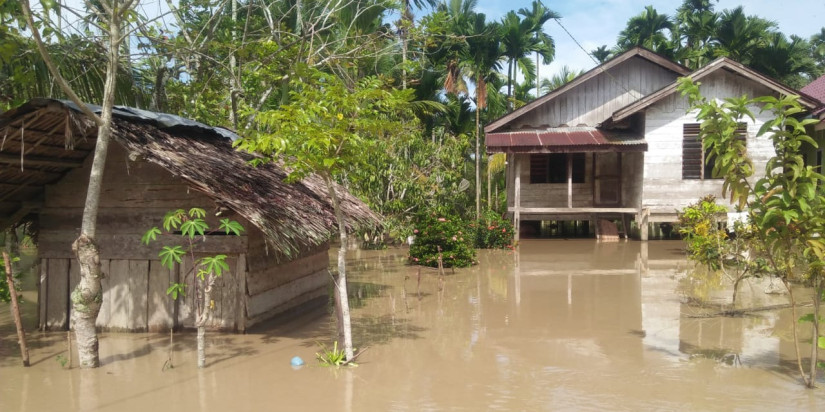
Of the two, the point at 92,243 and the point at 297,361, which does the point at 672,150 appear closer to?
the point at 297,361

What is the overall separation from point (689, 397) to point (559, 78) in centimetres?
3459

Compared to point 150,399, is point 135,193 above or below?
above

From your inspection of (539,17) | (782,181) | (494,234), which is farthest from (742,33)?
(782,181)

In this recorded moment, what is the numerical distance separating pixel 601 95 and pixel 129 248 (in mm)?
15913

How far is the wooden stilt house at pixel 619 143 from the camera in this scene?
17703mm

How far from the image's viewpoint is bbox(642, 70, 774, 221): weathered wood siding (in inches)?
698

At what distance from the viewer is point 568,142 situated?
18.3 m

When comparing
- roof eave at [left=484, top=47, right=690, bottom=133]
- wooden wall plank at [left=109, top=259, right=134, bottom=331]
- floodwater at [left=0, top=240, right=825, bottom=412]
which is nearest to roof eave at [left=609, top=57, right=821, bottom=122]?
roof eave at [left=484, top=47, right=690, bottom=133]

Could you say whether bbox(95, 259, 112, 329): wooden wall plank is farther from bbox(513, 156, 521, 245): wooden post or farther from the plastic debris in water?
bbox(513, 156, 521, 245): wooden post

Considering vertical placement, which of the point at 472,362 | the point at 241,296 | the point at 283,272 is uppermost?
the point at 283,272

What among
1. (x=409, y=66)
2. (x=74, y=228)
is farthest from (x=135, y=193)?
(x=409, y=66)

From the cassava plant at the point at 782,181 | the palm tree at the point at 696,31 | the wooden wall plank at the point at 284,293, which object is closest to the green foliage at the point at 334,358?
the wooden wall plank at the point at 284,293

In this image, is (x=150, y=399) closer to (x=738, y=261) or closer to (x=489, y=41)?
(x=738, y=261)

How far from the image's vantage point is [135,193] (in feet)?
27.0
